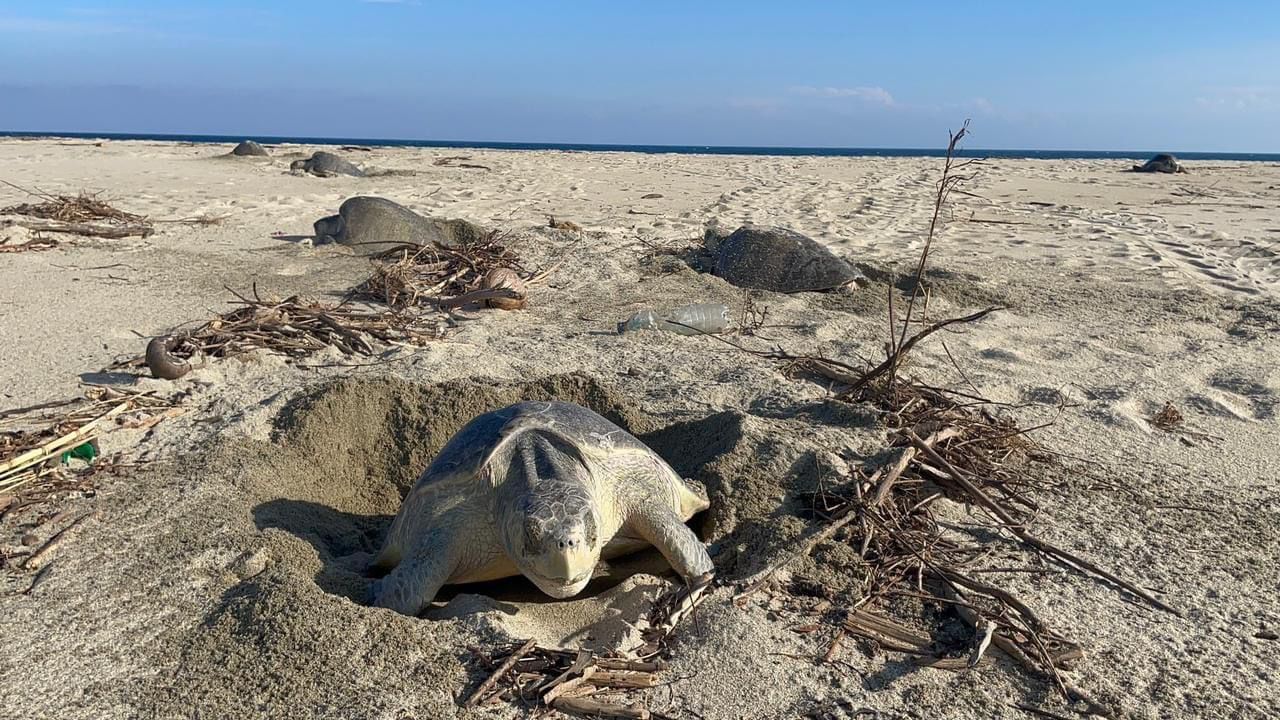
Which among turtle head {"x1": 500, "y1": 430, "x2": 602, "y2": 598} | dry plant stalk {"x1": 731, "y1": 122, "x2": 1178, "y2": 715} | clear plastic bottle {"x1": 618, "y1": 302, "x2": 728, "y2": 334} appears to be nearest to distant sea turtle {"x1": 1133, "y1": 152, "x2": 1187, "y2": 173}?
clear plastic bottle {"x1": 618, "y1": 302, "x2": 728, "y2": 334}

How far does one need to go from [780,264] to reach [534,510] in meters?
4.31

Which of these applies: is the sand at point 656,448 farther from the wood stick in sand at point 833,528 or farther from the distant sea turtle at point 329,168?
the distant sea turtle at point 329,168

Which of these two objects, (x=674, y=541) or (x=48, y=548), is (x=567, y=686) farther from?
(x=48, y=548)

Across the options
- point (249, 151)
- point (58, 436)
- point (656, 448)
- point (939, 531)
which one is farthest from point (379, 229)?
point (249, 151)

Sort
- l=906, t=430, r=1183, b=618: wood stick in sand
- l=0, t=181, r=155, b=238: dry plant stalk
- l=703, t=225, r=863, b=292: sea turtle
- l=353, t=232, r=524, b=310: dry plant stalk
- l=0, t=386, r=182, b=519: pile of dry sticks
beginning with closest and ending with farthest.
Answer: l=906, t=430, r=1183, b=618: wood stick in sand, l=0, t=386, r=182, b=519: pile of dry sticks, l=353, t=232, r=524, b=310: dry plant stalk, l=703, t=225, r=863, b=292: sea turtle, l=0, t=181, r=155, b=238: dry plant stalk

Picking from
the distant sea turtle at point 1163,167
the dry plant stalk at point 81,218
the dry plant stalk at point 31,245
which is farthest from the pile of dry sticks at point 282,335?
the distant sea turtle at point 1163,167

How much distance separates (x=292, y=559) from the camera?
2531mm

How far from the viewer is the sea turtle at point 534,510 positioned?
220 cm

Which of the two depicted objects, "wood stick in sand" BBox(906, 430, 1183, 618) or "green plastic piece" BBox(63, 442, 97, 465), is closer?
"wood stick in sand" BBox(906, 430, 1183, 618)

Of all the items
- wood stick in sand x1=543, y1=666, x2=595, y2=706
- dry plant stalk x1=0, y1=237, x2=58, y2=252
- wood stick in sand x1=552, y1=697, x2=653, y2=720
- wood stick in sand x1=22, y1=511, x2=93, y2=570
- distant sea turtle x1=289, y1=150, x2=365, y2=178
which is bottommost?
wood stick in sand x1=22, y1=511, x2=93, y2=570

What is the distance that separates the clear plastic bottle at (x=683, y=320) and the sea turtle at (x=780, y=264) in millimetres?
972

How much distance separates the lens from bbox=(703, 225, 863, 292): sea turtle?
6000 millimetres

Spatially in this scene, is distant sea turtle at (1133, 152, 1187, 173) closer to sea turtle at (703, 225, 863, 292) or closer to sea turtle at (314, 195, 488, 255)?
sea turtle at (703, 225, 863, 292)

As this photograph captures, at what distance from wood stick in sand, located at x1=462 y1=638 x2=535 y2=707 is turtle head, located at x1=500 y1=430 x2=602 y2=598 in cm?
19
